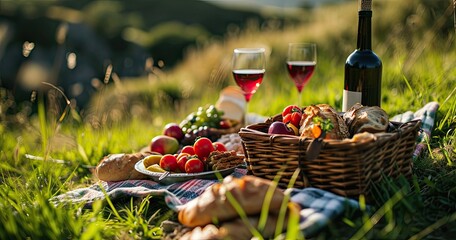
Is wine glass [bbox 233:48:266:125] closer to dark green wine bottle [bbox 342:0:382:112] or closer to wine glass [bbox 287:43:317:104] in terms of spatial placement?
wine glass [bbox 287:43:317:104]

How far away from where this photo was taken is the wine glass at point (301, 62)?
3807mm

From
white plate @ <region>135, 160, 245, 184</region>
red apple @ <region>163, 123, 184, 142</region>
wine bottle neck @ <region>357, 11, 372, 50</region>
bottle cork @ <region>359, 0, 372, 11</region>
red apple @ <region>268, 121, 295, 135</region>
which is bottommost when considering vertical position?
red apple @ <region>163, 123, 184, 142</region>

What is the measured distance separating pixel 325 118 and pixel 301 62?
128 cm

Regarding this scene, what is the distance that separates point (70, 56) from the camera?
4348mm

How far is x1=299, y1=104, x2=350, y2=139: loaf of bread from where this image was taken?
2615 mm

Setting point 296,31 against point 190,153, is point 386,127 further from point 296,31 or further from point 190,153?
point 296,31

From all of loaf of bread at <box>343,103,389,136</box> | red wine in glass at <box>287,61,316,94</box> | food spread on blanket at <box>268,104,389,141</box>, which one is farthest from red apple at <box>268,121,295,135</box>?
red wine in glass at <box>287,61,316,94</box>

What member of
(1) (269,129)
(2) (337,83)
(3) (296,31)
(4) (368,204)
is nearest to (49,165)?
(1) (269,129)

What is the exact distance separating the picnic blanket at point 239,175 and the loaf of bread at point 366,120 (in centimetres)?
44

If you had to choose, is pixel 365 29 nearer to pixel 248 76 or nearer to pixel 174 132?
pixel 248 76

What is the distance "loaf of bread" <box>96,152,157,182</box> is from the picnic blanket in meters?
0.05

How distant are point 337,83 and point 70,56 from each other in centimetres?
293

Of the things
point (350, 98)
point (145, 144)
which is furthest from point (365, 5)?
point (145, 144)

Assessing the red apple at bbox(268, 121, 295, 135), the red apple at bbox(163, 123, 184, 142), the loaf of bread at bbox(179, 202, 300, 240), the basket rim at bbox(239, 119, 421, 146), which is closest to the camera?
the loaf of bread at bbox(179, 202, 300, 240)
